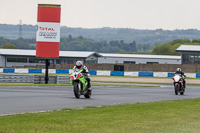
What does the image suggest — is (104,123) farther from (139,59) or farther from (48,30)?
(139,59)

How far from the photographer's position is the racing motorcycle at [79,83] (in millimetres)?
20531

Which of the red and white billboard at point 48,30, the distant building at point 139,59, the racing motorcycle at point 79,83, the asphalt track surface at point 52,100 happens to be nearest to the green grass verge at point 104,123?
the asphalt track surface at point 52,100

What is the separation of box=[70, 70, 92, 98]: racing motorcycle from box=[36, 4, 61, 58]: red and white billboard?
52.3ft

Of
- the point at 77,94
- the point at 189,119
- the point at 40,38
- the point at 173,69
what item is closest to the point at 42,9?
the point at 40,38

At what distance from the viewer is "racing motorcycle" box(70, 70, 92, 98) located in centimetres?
2053

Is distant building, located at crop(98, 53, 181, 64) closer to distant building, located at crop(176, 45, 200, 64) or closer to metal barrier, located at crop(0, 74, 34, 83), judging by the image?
distant building, located at crop(176, 45, 200, 64)

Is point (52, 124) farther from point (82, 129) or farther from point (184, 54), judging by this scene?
point (184, 54)

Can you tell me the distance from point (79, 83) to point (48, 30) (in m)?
16.5

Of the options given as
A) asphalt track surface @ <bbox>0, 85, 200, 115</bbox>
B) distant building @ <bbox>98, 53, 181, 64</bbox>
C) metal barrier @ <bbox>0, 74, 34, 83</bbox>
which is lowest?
asphalt track surface @ <bbox>0, 85, 200, 115</bbox>

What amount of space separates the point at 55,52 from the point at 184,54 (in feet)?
180

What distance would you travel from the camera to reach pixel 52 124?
10617 mm

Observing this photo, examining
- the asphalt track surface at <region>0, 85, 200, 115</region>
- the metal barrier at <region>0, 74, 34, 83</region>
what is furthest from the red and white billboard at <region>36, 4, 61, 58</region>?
the asphalt track surface at <region>0, 85, 200, 115</region>

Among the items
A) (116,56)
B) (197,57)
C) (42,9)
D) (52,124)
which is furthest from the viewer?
(116,56)

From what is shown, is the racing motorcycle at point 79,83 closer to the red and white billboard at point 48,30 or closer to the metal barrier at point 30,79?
the red and white billboard at point 48,30
